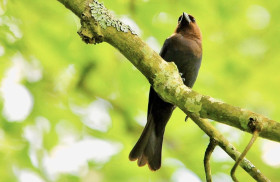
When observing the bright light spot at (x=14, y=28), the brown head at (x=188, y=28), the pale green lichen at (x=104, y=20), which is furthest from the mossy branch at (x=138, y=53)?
the brown head at (x=188, y=28)

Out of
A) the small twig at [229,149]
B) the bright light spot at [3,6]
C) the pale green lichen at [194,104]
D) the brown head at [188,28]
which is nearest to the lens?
the pale green lichen at [194,104]

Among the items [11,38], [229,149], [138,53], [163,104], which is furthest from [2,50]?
[229,149]

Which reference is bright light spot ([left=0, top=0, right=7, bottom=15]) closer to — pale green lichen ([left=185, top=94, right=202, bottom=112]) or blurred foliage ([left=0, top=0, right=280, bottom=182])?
blurred foliage ([left=0, top=0, right=280, bottom=182])

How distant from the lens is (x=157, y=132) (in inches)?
150

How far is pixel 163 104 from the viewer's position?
3779 mm

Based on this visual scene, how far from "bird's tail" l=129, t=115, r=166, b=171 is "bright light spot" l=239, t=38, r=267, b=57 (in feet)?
3.18

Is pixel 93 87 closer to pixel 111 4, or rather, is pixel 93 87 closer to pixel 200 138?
pixel 111 4

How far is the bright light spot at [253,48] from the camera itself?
139 inches

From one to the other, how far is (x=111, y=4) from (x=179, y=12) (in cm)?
58

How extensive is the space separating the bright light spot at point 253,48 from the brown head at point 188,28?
60 cm

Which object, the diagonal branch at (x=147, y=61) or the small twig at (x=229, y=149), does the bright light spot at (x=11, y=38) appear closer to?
the diagonal branch at (x=147, y=61)

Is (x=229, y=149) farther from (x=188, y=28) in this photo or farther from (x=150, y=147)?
(x=188, y=28)

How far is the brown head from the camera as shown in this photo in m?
4.16

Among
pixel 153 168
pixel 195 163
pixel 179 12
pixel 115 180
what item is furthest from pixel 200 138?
pixel 179 12
